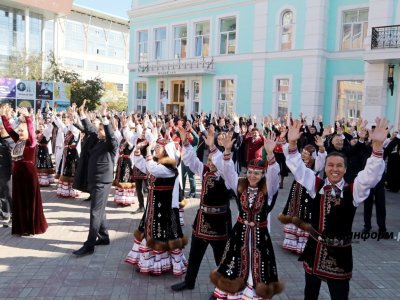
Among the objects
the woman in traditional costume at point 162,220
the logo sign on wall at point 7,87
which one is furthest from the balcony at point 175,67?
the woman in traditional costume at point 162,220

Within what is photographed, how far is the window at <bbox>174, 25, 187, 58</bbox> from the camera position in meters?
25.6

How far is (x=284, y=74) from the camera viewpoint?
67.8ft

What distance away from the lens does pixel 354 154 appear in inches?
343

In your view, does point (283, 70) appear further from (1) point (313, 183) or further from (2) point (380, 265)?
(1) point (313, 183)

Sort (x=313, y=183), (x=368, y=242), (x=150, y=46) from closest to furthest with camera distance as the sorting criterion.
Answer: (x=313, y=183) → (x=368, y=242) → (x=150, y=46)

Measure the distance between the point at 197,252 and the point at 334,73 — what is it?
1663 centimetres

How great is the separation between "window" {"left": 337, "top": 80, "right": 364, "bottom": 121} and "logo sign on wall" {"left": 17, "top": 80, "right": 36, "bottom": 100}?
16.3m

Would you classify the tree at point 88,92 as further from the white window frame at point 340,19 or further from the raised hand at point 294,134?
the raised hand at point 294,134

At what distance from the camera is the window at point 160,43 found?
2674 cm

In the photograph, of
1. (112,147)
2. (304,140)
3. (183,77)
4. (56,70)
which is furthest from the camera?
(56,70)

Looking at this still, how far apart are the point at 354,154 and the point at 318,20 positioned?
1208 cm

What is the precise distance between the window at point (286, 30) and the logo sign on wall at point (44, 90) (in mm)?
13199

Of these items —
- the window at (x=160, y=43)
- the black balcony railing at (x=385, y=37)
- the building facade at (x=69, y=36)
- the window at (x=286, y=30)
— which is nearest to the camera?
the black balcony railing at (x=385, y=37)

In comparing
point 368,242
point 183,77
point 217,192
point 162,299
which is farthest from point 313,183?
point 183,77
